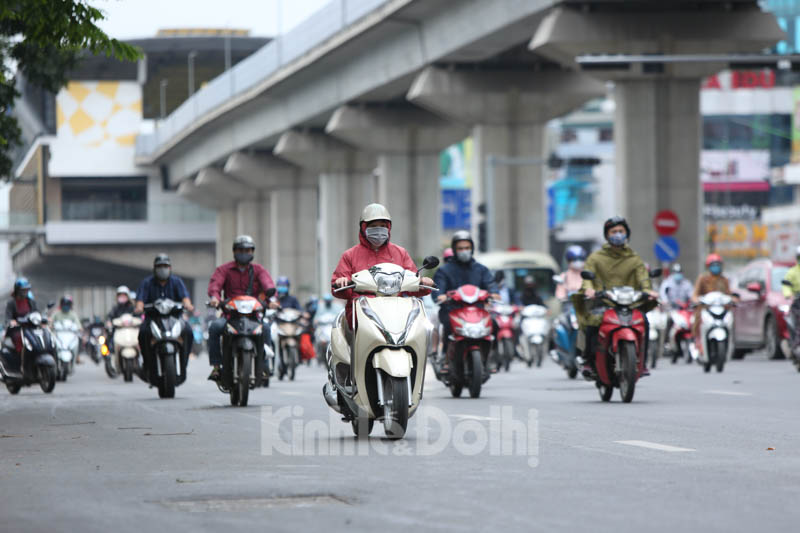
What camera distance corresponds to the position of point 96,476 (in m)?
9.70

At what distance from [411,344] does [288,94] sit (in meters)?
45.5

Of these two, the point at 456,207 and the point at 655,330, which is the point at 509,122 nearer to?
the point at 655,330

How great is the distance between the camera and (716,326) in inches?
943

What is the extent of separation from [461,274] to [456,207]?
8891 cm

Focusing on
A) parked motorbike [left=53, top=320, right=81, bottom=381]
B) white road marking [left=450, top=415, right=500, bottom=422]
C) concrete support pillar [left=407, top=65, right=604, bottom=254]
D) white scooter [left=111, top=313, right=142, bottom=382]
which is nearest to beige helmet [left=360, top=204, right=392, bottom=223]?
white road marking [left=450, top=415, right=500, bottom=422]

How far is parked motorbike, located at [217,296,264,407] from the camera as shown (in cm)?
1655

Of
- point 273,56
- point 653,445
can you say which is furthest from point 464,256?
point 273,56

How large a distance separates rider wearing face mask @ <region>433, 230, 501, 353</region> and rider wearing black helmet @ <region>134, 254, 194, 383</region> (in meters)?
2.88

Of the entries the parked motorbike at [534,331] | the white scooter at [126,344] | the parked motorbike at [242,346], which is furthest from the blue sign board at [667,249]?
the parked motorbike at [242,346]

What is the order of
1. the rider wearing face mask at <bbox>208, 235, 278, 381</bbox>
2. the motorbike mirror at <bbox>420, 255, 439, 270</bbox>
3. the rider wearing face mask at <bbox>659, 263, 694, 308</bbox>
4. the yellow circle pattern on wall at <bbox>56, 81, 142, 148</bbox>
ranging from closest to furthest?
the motorbike mirror at <bbox>420, 255, 439, 270</bbox>
the rider wearing face mask at <bbox>208, 235, 278, 381</bbox>
the rider wearing face mask at <bbox>659, 263, 694, 308</bbox>
the yellow circle pattern on wall at <bbox>56, 81, 142, 148</bbox>

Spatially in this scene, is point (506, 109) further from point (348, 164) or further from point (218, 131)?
point (218, 131)

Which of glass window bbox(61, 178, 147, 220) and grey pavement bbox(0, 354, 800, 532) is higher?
glass window bbox(61, 178, 147, 220)

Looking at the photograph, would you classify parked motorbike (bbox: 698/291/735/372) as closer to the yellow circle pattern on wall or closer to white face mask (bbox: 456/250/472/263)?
white face mask (bbox: 456/250/472/263)

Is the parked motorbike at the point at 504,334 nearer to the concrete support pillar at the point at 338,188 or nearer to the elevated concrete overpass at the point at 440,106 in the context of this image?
the elevated concrete overpass at the point at 440,106
